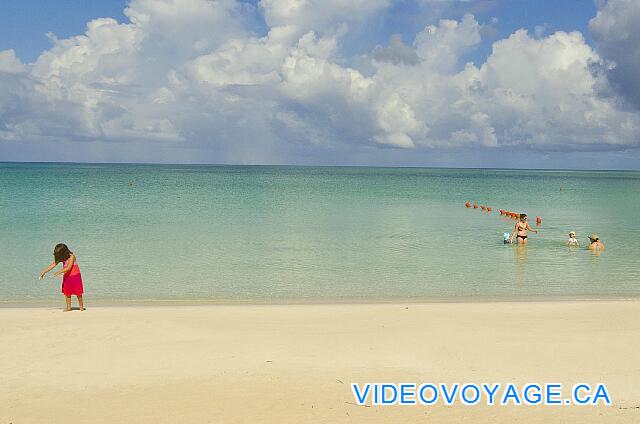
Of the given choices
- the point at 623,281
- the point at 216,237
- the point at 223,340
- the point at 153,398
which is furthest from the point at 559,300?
Result: the point at 216,237

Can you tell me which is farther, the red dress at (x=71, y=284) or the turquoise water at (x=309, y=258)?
the turquoise water at (x=309, y=258)

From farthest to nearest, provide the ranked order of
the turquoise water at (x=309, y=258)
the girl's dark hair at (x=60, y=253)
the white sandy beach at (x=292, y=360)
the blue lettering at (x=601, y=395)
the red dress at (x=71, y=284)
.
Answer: the turquoise water at (x=309, y=258) < the red dress at (x=71, y=284) < the girl's dark hair at (x=60, y=253) < the blue lettering at (x=601, y=395) < the white sandy beach at (x=292, y=360)

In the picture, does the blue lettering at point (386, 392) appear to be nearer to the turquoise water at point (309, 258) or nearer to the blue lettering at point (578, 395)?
the blue lettering at point (578, 395)

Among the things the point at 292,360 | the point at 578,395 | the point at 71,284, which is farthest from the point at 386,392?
the point at 71,284

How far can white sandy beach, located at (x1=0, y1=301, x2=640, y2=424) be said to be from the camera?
25.8 ft

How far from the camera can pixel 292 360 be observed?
Answer: 31.7 ft

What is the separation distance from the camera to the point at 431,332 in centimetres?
1128

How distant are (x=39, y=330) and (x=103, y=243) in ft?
52.1

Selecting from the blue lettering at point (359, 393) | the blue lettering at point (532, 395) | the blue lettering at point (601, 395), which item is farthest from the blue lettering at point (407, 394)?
the blue lettering at point (601, 395)

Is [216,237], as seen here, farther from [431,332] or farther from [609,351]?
[609,351]

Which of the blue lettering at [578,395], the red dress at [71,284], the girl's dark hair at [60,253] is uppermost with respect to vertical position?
the girl's dark hair at [60,253]

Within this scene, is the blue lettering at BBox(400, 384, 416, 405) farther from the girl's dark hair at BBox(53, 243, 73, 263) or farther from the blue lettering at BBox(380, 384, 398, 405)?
the girl's dark hair at BBox(53, 243, 73, 263)

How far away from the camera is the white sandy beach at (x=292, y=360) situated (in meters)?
7.88

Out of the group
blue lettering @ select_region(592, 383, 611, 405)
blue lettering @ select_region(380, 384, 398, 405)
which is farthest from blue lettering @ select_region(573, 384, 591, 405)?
blue lettering @ select_region(380, 384, 398, 405)
